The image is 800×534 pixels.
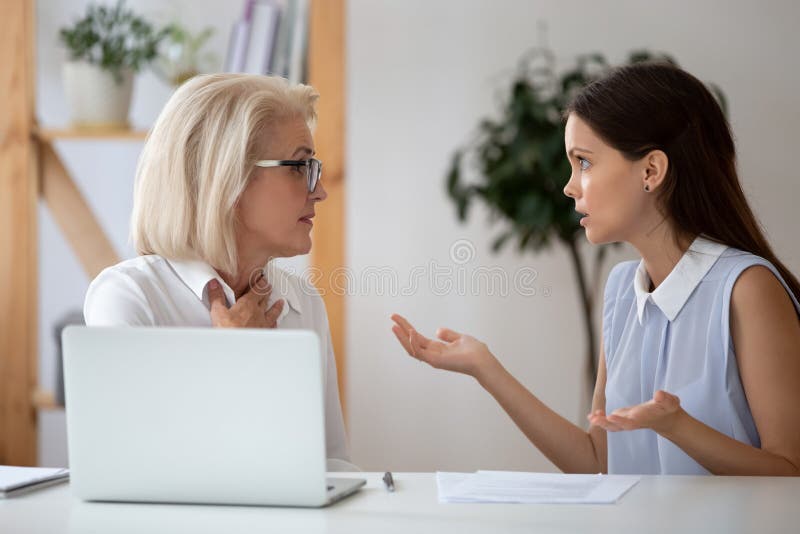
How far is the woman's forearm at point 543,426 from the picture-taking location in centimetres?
163

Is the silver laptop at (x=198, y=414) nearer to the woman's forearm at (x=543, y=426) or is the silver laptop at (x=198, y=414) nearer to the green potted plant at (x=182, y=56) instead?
the woman's forearm at (x=543, y=426)

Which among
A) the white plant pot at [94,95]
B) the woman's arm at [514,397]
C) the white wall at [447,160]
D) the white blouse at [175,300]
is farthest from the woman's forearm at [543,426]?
the white plant pot at [94,95]

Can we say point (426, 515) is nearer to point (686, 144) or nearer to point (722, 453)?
point (722, 453)

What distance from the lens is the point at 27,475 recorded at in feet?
4.44

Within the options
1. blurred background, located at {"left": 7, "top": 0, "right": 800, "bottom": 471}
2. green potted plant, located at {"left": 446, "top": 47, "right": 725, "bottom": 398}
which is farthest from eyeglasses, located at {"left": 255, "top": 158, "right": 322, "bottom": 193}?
blurred background, located at {"left": 7, "top": 0, "right": 800, "bottom": 471}

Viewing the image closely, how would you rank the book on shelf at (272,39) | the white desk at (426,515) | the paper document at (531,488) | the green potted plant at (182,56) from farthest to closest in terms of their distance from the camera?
the green potted plant at (182,56)
the book on shelf at (272,39)
the paper document at (531,488)
the white desk at (426,515)

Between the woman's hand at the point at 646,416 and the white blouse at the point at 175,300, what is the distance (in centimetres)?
71

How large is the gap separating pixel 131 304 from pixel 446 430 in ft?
7.30

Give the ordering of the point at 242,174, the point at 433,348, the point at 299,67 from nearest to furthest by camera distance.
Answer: the point at 433,348 < the point at 242,174 < the point at 299,67

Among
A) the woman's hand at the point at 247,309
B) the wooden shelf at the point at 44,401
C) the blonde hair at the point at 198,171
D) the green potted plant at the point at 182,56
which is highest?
the green potted plant at the point at 182,56

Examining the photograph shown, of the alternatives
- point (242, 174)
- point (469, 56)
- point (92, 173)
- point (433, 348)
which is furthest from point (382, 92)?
point (433, 348)

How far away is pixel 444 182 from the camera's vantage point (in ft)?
11.8

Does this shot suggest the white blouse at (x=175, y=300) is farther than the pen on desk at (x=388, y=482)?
Yes

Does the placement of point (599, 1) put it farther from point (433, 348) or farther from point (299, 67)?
point (433, 348)
